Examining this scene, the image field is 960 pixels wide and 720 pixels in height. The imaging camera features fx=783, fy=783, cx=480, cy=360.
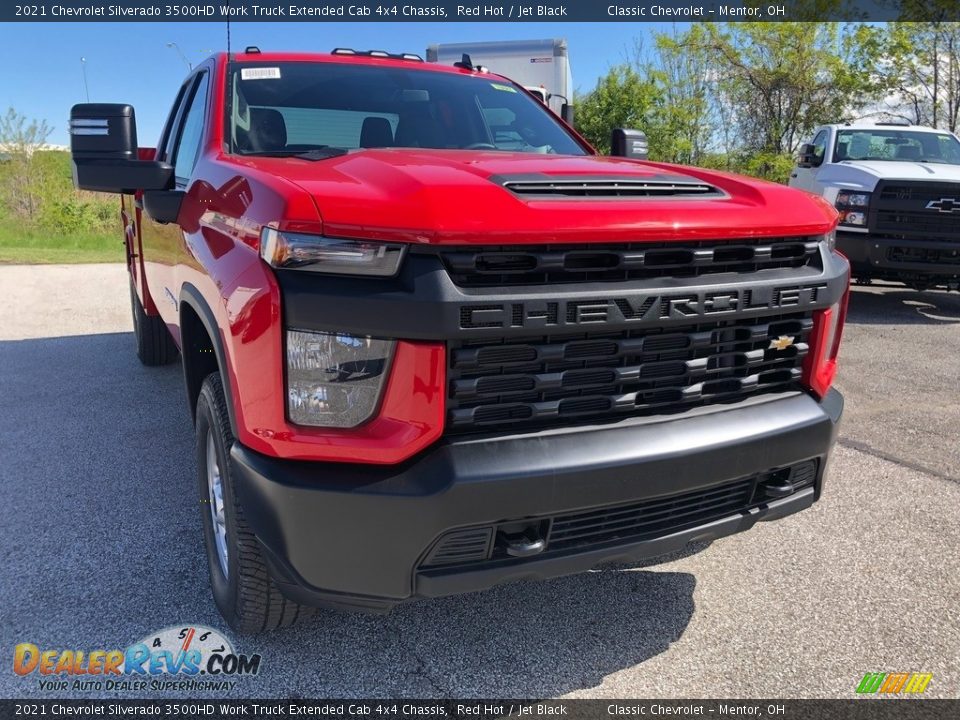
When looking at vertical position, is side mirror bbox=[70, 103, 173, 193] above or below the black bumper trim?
above

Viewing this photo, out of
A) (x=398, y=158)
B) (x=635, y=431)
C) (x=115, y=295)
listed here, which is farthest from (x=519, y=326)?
(x=115, y=295)

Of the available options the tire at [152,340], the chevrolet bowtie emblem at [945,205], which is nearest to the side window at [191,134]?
the tire at [152,340]

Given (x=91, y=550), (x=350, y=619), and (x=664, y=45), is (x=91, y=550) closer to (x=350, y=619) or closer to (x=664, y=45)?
(x=350, y=619)

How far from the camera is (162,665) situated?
2.41m

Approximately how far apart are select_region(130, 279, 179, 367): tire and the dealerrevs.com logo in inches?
149

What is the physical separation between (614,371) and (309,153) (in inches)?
56.3

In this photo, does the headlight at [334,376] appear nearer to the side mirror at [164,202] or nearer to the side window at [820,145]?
the side mirror at [164,202]

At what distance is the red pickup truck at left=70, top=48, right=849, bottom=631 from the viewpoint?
6.15 feet

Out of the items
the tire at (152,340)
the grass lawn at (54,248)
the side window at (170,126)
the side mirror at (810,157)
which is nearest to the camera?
the side window at (170,126)

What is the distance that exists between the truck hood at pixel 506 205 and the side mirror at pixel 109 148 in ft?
1.34

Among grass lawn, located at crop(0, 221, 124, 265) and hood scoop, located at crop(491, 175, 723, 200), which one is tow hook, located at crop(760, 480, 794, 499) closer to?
hood scoop, located at crop(491, 175, 723, 200)

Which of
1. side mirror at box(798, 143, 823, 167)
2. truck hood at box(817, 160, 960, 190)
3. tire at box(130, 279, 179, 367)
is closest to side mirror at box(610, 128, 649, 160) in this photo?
tire at box(130, 279, 179, 367)

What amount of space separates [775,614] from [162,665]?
79.3 inches

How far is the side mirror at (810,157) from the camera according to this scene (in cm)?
909
